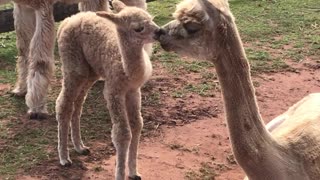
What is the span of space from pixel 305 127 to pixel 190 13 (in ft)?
4.16

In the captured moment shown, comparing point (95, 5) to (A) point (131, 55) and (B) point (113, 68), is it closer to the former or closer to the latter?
(B) point (113, 68)

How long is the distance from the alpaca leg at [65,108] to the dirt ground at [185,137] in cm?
13

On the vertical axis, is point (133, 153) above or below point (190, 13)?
below

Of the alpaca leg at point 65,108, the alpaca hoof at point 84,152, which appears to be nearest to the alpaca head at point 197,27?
the alpaca leg at point 65,108


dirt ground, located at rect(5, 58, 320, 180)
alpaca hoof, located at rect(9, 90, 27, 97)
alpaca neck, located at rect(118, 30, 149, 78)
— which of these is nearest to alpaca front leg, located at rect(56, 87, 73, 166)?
dirt ground, located at rect(5, 58, 320, 180)

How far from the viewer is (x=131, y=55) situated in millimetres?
4395

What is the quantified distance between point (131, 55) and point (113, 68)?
27 cm

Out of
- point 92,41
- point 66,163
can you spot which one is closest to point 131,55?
point 92,41

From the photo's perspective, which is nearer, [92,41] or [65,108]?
[92,41]

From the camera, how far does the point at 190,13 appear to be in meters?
2.99

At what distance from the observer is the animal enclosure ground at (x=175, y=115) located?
5.12 m

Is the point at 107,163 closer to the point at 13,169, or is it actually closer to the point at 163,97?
the point at 13,169

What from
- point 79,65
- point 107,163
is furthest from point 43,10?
point 107,163

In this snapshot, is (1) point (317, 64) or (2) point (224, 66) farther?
(1) point (317, 64)
